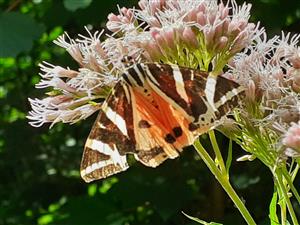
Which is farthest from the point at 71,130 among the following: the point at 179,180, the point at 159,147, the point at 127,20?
the point at 159,147

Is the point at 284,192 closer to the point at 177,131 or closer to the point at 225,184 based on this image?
the point at 225,184

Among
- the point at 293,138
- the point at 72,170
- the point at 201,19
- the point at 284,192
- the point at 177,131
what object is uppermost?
the point at 201,19

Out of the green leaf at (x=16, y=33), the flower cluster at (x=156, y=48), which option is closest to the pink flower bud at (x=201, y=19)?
the flower cluster at (x=156, y=48)

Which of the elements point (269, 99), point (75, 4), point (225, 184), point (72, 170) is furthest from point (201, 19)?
point (72, 170)

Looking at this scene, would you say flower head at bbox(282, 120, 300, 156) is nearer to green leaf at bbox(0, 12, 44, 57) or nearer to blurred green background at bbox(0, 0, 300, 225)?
blurred green background at bbox(0, 0, 300, 225)

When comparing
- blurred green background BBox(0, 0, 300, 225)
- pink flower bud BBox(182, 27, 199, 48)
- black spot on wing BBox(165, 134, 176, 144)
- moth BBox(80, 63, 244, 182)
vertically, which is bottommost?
blurred green background BBox(0, 0, 300, 225)

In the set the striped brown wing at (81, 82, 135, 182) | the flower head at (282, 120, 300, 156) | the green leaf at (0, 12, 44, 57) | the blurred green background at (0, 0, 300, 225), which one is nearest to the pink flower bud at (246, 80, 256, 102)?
the flower head at (282, 120, 300, 156)
